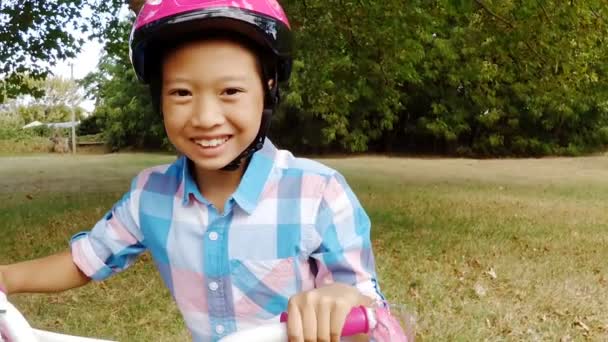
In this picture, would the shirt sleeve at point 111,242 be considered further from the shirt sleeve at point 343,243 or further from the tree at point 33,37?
the tree at point 33,37

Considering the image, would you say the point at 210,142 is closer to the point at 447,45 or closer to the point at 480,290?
the point at 480,290

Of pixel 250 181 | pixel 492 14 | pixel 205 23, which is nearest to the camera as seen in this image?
pixel 205 23

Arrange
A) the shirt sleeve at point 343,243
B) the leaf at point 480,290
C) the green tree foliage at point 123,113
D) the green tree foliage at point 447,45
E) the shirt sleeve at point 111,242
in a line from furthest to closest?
the green tree foliage at point 123,113 → the green tree foliage at point 447,45 → the leaf at point 480,290 → the shirt sleeve at point 111,242 → the shirt sleeve at point 343,243

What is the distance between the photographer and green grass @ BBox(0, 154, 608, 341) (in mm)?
4480

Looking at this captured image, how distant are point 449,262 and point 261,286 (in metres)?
4.81

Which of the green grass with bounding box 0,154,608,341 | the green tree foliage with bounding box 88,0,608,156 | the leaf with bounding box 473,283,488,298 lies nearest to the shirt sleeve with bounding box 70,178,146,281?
the green tree foliage with bounding box 88,0,608,156

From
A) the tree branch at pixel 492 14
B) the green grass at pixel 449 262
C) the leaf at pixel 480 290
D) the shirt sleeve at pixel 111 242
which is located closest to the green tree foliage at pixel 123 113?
the green grass at pixel 449 262

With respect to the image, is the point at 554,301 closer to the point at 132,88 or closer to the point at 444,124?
the point at 444,124

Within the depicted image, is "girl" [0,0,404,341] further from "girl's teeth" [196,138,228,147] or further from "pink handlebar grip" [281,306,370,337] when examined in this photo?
"pink handlebar grip" [281,306,370,337]

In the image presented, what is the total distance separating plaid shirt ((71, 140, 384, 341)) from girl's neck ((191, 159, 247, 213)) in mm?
31

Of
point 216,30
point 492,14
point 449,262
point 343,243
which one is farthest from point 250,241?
point 492,14

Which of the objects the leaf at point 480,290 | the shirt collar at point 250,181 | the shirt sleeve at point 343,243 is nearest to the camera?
the shirt sleeve at point 343,243

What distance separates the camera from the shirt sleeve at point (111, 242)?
1707 mm

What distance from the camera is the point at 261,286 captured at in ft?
5.24
